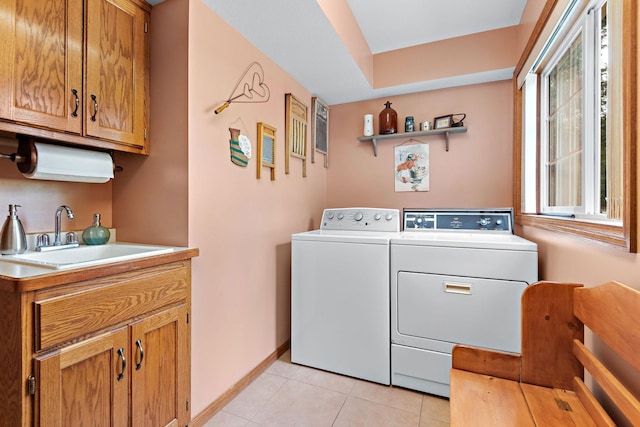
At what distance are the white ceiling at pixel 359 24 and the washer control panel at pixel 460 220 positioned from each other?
1.10m

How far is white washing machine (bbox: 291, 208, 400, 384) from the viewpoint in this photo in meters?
1.97

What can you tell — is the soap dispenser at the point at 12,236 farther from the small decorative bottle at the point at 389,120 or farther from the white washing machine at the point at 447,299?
the small decorative bottle at the point at 389,120

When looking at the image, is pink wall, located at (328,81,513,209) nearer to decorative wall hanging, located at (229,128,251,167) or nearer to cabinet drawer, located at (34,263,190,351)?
decorative wall hanging, located at (229,128,251,167)

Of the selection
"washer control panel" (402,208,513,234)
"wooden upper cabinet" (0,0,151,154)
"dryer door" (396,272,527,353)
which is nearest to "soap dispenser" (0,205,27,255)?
"wooden upper cabinet" (0,0,151,154)

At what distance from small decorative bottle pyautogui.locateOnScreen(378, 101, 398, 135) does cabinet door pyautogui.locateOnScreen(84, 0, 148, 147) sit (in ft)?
6.39

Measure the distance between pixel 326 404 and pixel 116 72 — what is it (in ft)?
6.94

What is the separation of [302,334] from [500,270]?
1373mm

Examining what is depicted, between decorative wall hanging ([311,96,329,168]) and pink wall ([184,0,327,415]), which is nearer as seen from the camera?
pink wall ([184,0,327,415])

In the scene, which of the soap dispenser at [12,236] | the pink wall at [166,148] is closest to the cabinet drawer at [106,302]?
the pink wall at [166,148]

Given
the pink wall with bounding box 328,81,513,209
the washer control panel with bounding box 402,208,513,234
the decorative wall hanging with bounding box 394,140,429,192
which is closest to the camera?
the washer control panel with bounding box 402,208,513,234

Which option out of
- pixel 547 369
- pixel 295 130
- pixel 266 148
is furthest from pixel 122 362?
pixel 295 130

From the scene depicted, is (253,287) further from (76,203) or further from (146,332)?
(76,203)

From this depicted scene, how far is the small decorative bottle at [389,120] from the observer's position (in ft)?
9.16

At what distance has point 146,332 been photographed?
1304 millimetres
